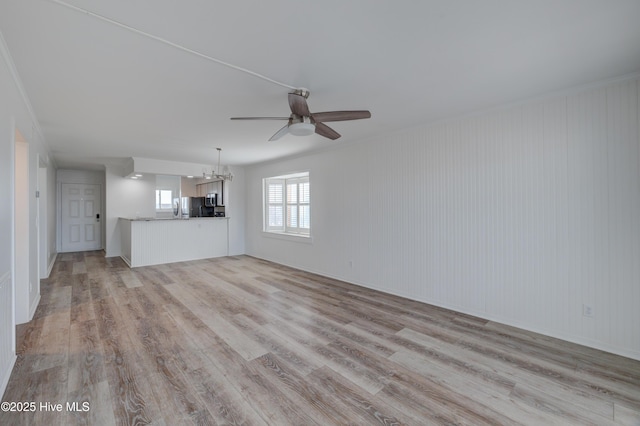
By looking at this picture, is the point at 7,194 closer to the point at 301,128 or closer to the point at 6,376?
the point at 6,376

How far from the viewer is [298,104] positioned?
2287 millimetres

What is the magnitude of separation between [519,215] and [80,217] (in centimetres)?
1054

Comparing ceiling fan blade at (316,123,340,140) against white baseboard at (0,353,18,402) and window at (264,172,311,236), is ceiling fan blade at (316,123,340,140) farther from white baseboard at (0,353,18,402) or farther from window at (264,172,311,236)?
white baseboard at (0,353,18,402)

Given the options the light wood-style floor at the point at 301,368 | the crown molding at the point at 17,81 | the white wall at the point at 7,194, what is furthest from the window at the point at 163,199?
the white wall at the point at 7,194

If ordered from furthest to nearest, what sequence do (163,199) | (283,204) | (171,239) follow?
1. (163,199)
2. (283,204)
3. (171,239)

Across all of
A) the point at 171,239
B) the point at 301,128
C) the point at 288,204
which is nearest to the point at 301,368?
the point at 301,128

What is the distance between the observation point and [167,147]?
5109 mm

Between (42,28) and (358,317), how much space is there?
3657mm

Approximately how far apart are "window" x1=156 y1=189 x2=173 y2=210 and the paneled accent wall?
20.4 ft

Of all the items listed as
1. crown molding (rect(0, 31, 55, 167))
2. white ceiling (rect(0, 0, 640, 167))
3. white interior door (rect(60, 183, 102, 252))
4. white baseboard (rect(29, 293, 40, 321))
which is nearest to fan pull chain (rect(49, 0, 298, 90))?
white ceiling (rect(0, 0, 640, 167))

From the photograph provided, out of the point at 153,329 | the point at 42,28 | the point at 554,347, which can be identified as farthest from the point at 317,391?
the point at 42,28

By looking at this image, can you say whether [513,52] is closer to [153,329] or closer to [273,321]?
[273,321]

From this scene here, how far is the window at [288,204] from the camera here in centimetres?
618

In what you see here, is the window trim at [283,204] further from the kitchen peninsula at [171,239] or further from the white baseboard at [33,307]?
the white baseboard at [33,307]
